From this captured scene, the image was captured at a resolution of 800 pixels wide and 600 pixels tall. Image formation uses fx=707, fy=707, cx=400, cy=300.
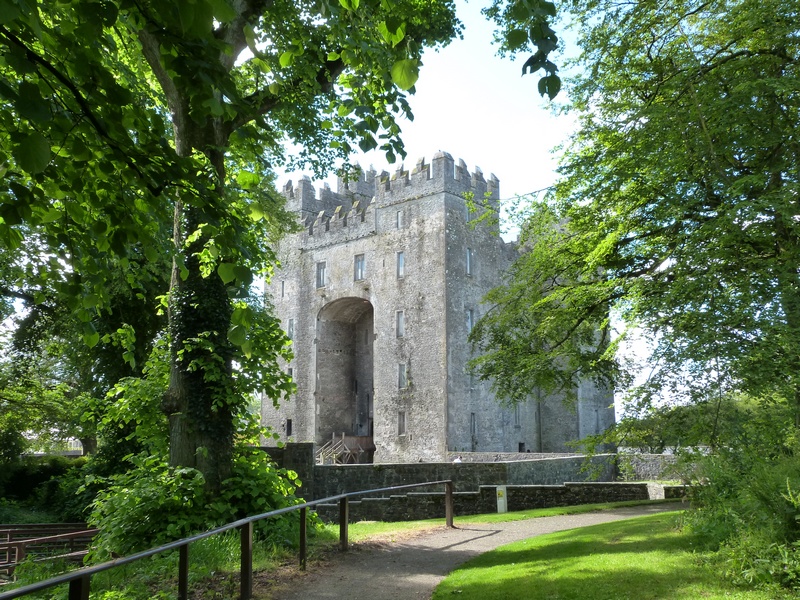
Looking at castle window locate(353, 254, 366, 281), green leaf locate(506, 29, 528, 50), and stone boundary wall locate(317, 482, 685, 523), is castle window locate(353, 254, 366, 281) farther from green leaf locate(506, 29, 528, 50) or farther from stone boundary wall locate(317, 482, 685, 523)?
green leaf locate(506, 29, 528, 50)

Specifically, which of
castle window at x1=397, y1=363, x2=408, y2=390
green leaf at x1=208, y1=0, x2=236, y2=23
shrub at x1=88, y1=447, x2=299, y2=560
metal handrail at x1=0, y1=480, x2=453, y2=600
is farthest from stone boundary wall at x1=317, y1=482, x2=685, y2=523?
castle window at x1=397, y1=363, x2=408, y2=390

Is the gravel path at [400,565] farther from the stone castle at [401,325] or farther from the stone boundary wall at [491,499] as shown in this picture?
the stone castle at [401,325]

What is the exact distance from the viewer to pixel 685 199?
38.1 feet

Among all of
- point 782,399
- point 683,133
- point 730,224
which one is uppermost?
point 683,133

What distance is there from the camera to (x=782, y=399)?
942 centimetres

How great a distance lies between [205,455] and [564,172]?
Answer: 28.3 feet

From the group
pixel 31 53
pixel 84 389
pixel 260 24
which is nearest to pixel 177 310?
pixel 260 24

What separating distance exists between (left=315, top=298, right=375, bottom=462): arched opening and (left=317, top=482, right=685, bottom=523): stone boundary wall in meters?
21.5

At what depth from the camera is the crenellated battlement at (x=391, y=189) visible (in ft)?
117

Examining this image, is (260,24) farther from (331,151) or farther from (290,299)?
(290,299)

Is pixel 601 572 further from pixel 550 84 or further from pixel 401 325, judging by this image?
pixel 401 325

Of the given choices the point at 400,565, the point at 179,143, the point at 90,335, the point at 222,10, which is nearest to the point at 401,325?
the point at 179,143

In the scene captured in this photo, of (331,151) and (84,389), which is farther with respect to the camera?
(84,389)

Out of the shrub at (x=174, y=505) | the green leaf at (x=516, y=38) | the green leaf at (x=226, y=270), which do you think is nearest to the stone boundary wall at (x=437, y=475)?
the shrub at (x=174, y=505)
